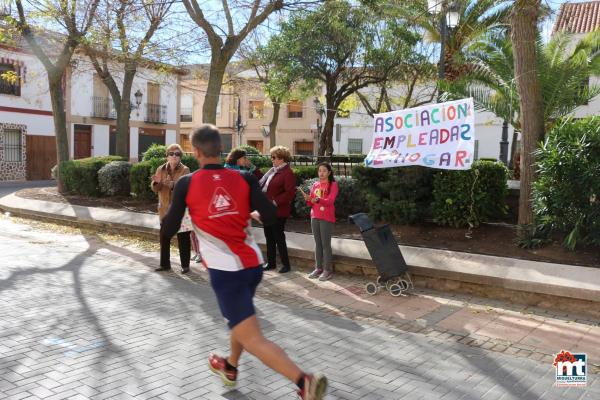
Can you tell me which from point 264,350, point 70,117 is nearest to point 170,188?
point 264,350

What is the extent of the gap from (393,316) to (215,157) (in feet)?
10.1

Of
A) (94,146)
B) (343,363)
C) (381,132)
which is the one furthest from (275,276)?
(94,146)

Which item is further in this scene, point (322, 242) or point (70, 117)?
point (70, 117)

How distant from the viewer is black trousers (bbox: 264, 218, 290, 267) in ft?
25.4

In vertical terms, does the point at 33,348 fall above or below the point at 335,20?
below

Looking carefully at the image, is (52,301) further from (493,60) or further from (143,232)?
(493,60)

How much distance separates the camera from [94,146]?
30625 mm

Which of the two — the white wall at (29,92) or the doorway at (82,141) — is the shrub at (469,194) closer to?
the white wall at (29,92)

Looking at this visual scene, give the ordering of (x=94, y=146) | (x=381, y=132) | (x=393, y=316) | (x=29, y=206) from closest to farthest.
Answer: (x=393, y=316) → (x=381, y=132) → (x=29, y=206) → (x=94, y=146)

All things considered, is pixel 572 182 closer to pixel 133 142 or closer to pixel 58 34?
pixel 58 34

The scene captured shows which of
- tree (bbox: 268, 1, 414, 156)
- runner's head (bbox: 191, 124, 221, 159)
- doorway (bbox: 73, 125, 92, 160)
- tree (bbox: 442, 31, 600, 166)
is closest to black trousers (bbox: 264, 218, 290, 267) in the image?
runner's head (bbox: 191, 124, 221, 159)

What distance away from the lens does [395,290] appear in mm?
6629

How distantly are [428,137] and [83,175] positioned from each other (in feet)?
34.7

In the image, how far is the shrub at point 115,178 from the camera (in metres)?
14.3
